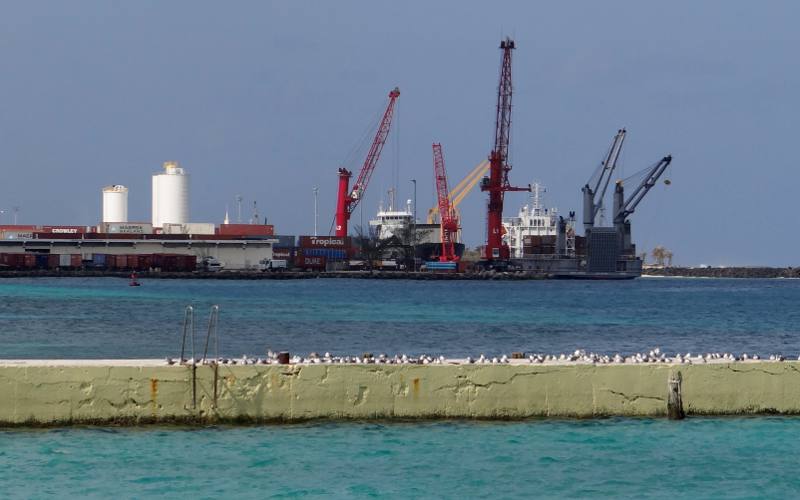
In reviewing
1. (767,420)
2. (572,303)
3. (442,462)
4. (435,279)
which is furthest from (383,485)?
(435,279)

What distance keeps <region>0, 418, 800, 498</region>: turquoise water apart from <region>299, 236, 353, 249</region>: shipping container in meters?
150

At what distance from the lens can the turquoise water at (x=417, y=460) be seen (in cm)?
1641

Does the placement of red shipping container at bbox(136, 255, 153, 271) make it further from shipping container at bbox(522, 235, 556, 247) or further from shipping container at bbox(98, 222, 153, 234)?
shipping container at bbox(522, 235, 556, 247)

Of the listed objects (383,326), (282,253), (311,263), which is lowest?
(383,326)

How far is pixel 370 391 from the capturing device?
19.1 m

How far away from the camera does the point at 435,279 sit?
152250mm

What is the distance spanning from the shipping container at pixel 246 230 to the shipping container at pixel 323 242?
4722 mm

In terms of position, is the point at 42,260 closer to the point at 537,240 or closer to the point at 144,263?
the point at 144,263

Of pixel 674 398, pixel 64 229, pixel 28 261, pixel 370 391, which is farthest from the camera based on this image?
pixel 64 229

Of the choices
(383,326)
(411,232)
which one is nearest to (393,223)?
(411,232)

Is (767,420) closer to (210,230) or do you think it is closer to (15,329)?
(15,329)

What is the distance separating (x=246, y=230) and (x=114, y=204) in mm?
22252

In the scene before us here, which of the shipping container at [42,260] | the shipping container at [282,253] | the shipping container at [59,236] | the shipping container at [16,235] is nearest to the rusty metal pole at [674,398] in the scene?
the shipping container at [42,260]

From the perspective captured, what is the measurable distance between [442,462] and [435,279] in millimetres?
134728
